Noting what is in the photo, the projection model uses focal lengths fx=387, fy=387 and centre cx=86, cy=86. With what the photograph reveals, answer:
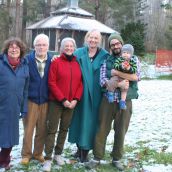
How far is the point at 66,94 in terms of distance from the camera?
5500 mm

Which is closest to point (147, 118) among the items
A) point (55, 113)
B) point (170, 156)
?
point (170, 156)

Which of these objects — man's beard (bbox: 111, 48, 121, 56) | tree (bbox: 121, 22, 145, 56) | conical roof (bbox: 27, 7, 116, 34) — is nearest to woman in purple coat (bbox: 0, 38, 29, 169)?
man's beard (bbox: 111, 48, 121, 56)

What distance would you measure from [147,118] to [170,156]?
154 inches

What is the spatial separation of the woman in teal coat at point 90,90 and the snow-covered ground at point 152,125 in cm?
102

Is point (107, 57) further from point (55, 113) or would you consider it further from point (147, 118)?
point (147, 118)

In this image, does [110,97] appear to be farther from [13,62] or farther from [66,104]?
[13,62]

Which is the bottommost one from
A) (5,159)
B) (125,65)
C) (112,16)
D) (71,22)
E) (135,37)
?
(5,159)

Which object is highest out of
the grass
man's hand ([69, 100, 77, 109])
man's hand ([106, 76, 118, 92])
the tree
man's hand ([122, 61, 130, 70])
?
the tree

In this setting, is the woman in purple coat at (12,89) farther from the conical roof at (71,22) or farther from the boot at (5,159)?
the conical roof at (71,22)

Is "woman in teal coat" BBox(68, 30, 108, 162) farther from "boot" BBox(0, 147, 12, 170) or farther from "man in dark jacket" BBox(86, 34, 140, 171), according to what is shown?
"boot" BBox(0, 147, 12, 170)

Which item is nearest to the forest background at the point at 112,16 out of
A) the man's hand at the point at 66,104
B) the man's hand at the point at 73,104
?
the man's hand at the point at 73,104

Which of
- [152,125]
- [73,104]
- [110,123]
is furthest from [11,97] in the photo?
[152,125]

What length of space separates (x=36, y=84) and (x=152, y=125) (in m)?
4.60

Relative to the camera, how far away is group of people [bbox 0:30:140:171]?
528cm
